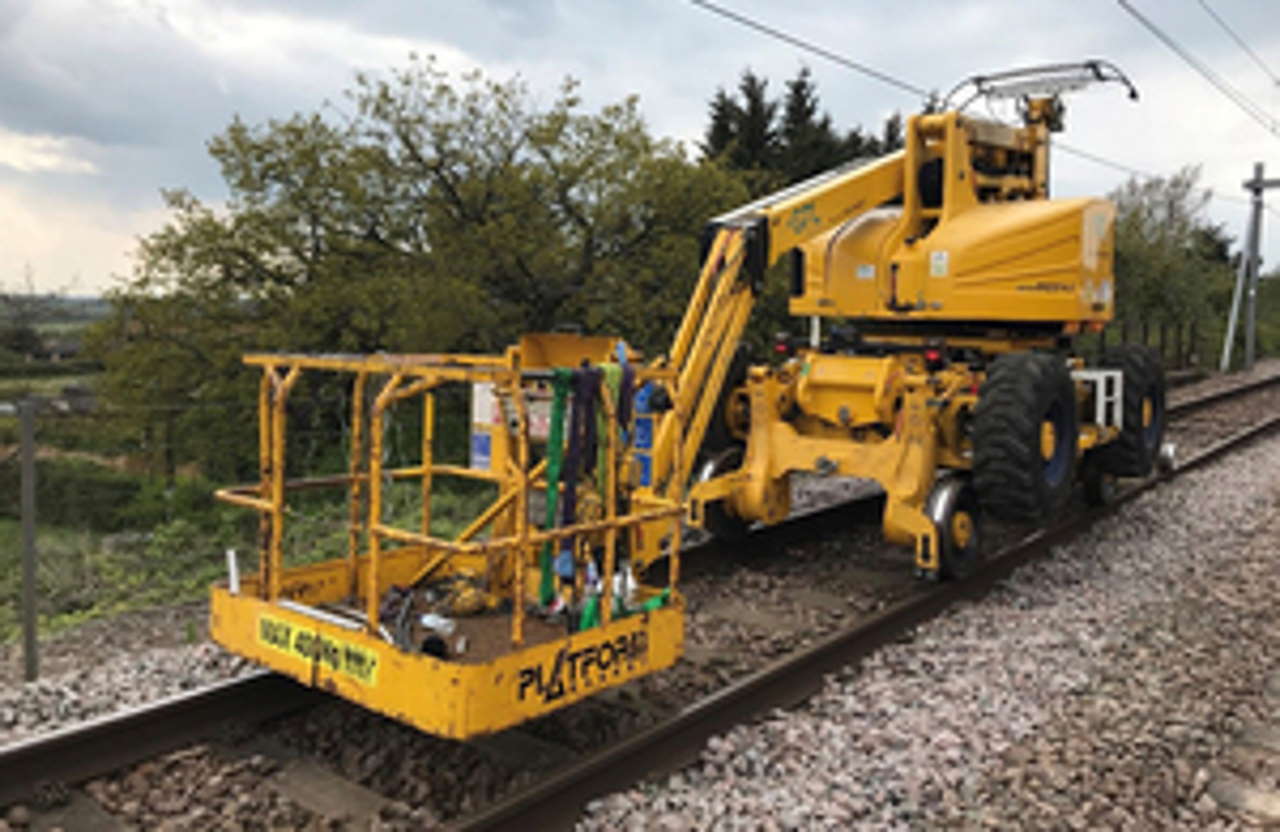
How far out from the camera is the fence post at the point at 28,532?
18.4 feet

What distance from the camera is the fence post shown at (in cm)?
562

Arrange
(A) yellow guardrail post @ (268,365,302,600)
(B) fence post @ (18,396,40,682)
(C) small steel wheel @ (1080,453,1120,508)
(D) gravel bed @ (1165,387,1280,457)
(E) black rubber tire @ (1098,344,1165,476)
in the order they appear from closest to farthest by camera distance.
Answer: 1. (A) yellow guardrail post @ (268,365,302,600)
2. (B) fence post @ (18,396,40,682)
3. (E) black rubber tire @ (1098,344,1165,476)
4. (C) small steel wheel @ (1080,453,1120,508)
5. (D) gravel bed @ (1165,387,1280,457)

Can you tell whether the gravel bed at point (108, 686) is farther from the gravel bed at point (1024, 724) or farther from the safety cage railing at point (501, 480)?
the gravel bed at point (1024, 724)

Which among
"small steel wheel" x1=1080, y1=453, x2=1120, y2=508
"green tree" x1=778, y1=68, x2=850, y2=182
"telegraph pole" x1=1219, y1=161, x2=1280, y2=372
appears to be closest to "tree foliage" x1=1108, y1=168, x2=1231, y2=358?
"telegraph pole" x1=1219, y1=161, x2=1280, y2=372

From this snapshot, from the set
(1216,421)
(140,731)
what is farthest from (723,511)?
(1216,421)

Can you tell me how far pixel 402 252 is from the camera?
13.0 metres

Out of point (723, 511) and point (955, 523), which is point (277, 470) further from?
point (955, 523)

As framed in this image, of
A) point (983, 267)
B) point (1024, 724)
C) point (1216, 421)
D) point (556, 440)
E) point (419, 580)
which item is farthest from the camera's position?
point (1216, 421)

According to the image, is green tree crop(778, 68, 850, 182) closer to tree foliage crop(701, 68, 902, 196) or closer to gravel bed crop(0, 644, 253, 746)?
tree foliage crop(701, 68, 902, 196)

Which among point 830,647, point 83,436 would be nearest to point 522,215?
point 83,436

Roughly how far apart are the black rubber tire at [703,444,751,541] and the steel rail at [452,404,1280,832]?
173cm

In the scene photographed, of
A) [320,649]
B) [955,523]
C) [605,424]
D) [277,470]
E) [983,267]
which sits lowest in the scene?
[320,649]

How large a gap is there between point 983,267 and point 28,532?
6839 mm

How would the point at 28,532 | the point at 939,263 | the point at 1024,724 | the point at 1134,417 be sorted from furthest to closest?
1. the point at 1134,417
2. the point at 939,263
3. the point at 28,532
4. the point at 1024,724
